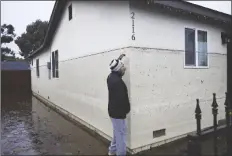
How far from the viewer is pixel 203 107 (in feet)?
20.9

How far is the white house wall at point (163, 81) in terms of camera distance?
492cm

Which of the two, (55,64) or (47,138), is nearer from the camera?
(47,138)

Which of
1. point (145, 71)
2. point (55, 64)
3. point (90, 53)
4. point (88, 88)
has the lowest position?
point (88, 88)

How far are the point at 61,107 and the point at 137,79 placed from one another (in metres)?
5.97

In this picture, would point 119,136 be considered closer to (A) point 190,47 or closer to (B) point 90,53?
(B) point 90,53

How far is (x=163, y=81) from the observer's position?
5.38 m

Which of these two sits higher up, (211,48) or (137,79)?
(211,48)

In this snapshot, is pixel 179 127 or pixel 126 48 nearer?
pixel 126 48

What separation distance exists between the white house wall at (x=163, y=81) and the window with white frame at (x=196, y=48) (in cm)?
16

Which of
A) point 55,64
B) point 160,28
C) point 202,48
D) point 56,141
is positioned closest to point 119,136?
point 56,141

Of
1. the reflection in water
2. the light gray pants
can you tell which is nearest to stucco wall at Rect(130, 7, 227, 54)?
the light gray pants

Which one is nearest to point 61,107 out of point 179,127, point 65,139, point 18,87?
point 65,139

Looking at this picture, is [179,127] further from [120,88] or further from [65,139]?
[65,139]

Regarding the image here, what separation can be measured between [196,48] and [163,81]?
5.43ft
